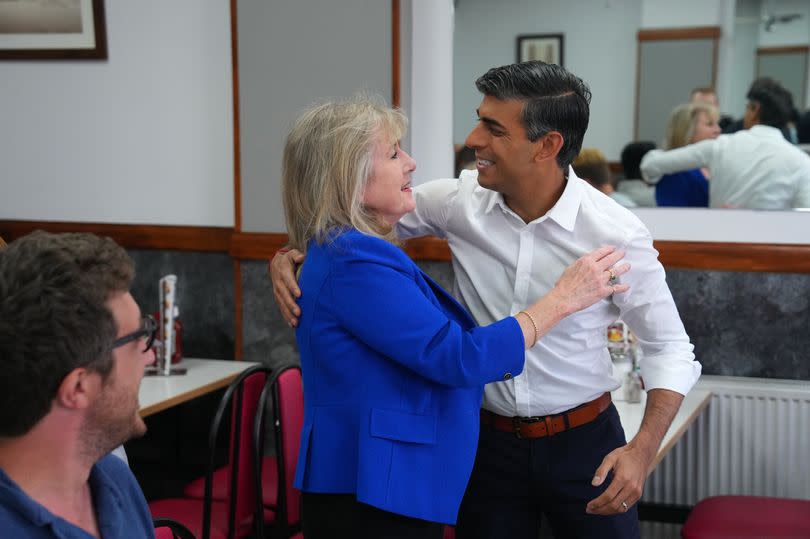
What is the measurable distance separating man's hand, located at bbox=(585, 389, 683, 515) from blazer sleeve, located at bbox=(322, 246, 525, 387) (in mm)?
301

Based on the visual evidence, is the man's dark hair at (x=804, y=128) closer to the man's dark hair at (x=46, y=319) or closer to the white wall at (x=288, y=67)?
the white wall at (x=288, y=67)

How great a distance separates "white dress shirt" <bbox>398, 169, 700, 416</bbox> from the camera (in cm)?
190

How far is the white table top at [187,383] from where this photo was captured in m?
3.13

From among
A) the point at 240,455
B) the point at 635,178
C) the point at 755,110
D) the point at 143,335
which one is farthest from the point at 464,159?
the point at 143,335

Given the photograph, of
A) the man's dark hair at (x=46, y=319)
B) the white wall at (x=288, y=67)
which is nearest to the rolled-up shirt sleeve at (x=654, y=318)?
the man's dark hair at (x=46, y=319)

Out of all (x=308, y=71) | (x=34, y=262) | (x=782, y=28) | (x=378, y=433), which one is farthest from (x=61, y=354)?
(x=782, y=28)

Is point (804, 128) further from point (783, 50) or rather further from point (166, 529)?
point (166, 529)

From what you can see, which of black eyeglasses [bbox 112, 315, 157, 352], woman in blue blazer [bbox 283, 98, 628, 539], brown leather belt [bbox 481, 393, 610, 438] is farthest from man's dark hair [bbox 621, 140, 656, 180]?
black eyeglasses [bbox 112, 315, 157, 352]

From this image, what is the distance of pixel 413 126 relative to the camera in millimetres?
3645

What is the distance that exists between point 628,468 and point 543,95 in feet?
2.41

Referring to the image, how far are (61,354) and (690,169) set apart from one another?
9.73 ft

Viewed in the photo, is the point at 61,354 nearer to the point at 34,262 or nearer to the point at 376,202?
the point at 34,262

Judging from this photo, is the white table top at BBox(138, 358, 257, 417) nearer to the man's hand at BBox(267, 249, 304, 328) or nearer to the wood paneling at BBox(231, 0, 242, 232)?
the wood paneling at BBox(231, 0, 242, 232)

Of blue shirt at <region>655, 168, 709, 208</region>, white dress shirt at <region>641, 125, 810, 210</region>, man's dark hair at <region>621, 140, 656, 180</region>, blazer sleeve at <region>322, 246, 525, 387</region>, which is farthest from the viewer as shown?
man's dark hair at <region>621, 140, 656, 180</region>
